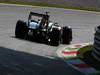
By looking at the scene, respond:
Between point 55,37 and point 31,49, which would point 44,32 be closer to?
point 55,37

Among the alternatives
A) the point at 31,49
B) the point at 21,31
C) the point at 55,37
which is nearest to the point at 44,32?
the point at 55,37

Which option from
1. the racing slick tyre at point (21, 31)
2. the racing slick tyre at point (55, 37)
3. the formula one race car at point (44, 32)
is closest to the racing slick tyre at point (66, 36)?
the formula one race car at point (44, 32)

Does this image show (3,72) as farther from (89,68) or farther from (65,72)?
(89,68)

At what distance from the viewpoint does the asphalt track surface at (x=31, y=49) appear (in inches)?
430

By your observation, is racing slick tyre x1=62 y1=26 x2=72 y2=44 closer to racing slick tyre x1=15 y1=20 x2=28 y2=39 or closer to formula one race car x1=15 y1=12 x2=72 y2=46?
formula one race car x1=15 y1=12 x2=72 y2=46

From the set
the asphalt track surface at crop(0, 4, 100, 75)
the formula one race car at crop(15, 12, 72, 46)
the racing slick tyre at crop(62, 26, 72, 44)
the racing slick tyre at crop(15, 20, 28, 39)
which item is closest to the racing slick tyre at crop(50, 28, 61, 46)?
the formula one race car at crop(15, 12, 72, 46)

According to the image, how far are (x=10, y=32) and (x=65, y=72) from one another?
7414 mm

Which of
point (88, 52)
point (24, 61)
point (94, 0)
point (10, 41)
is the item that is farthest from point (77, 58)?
point (94, 0)

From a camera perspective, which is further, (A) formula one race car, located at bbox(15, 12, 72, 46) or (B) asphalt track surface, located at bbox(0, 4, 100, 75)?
(A) formula one race car, located at bbox(15, 12, 72, 46)

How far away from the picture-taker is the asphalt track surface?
35.8 feet

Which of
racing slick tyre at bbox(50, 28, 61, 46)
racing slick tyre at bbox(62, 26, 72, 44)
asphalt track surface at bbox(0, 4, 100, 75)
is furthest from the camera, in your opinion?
racing slick tyre at bbox(62, 26, 72, 44)

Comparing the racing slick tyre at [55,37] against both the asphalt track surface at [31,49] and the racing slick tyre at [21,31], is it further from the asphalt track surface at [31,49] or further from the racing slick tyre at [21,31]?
the racing slick tyre at [21,31]

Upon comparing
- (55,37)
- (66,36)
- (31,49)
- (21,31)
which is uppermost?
(21,31)

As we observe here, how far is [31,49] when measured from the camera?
14.2m
